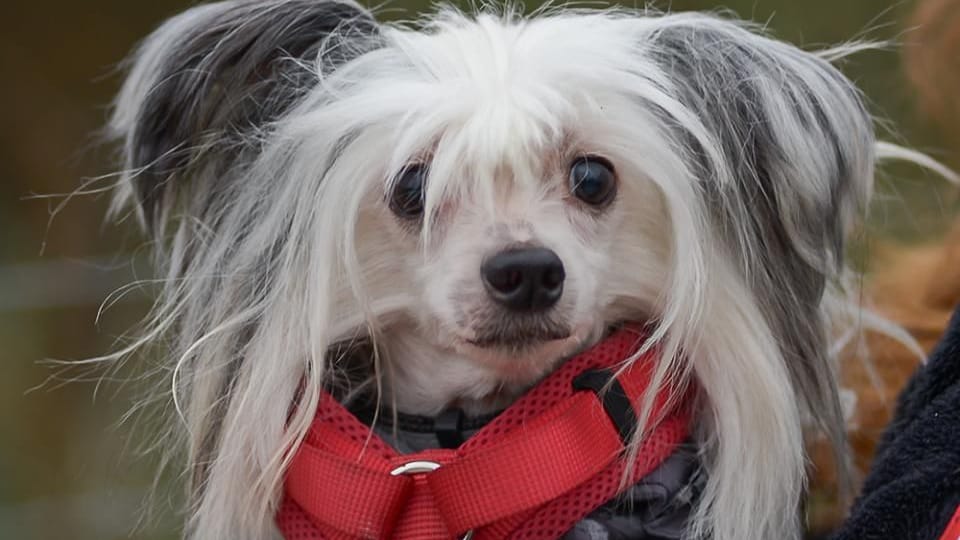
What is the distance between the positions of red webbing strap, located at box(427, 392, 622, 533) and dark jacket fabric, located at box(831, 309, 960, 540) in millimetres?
231

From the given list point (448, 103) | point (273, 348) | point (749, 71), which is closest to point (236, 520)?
point (273, 348)

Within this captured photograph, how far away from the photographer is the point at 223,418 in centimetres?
131

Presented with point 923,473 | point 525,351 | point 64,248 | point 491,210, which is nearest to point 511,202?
point 491,210

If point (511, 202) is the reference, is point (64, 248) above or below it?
below

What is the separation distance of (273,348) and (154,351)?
7.7 inches

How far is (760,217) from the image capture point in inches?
49.6

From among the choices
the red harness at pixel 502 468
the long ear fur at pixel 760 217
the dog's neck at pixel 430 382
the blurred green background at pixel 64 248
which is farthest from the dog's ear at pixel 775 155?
the blurred green background at pixel 64 248

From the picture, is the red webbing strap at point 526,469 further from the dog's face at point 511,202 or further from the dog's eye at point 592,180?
the dog's eye at point 592,180

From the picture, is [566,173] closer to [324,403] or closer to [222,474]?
[324,403]

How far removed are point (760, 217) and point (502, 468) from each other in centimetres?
35

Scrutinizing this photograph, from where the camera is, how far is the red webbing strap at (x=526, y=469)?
3.89ft

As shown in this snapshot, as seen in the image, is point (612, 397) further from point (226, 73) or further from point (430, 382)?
point (226, 73)

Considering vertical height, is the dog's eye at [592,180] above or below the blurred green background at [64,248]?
above

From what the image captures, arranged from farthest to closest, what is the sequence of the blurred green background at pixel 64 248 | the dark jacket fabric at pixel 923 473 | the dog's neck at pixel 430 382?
the blurred green background at pixel 64 248
the dog's neck at pixel 430 382
the dark jacket fabric at pixel 923 473
